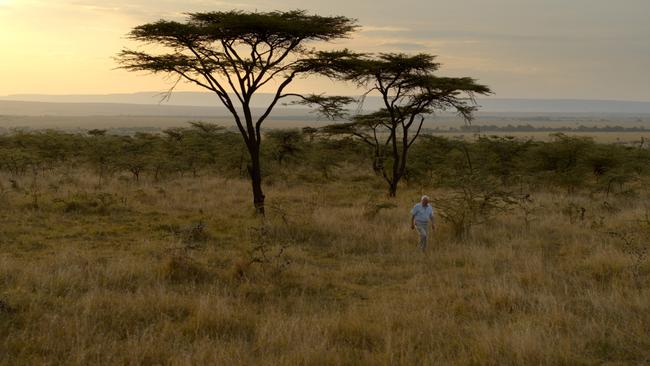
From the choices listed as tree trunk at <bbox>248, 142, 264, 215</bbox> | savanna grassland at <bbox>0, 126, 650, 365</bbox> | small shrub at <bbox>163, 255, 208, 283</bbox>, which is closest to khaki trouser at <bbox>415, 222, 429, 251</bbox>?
savanna grassland at <bbox>0, 126, 650, 365</bbox>

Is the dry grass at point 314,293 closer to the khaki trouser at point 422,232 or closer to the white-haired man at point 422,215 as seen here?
the khaki trouser at point 422,232

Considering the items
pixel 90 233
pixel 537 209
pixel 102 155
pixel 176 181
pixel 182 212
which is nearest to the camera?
pixel 90 233

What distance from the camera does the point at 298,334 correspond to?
561cm

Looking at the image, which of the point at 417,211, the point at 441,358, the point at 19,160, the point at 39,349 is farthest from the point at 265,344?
the point at 19,160

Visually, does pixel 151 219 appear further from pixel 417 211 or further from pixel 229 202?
pixel 417 211

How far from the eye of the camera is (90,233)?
38.4 feet

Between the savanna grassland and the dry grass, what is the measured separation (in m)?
0.03

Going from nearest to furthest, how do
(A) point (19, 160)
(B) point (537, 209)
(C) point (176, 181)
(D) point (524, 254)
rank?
(D) point (524, 254)
(B) point (537, 209)
(A) point (19, 160)
(C) point (176, 181)

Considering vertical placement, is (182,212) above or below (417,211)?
below

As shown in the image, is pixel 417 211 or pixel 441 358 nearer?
pixel 441 358

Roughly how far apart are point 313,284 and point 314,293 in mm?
277

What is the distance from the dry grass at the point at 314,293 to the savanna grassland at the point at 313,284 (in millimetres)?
32

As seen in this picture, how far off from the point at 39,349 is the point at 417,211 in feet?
23.9

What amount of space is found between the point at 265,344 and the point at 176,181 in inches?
786
